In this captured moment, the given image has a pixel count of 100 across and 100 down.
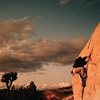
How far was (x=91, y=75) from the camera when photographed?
21.1 m

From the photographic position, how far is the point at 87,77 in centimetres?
2169

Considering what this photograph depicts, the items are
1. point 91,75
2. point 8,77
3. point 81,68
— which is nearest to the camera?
point 91,75

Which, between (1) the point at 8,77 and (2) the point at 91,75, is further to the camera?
(1) the point at 8,77

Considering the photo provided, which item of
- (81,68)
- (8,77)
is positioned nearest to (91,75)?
(81,68)

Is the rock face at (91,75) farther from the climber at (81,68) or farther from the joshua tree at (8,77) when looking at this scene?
the joshua tree at (8,77)

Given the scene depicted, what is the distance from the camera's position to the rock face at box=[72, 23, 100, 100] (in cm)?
2027

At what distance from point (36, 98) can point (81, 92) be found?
52.2 ft

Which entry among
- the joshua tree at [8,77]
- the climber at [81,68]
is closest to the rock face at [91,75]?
the climber at [81,68]

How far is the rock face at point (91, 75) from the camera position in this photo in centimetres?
2027

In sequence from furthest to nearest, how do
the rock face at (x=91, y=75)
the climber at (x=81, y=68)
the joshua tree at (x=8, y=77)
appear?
the joshua tree at (x=8, y=77)
the climber at (x=81, y=68)
the rock face at (x=91, y=75)

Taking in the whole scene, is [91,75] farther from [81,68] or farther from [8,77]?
[8,77]

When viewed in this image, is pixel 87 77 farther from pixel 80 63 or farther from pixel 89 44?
pixel 89 44

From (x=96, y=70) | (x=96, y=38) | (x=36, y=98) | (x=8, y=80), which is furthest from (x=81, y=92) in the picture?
(x=8, y=80)

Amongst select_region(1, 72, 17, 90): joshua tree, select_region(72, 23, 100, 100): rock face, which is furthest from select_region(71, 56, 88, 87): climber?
select_region(1, 72, 17, 90): joshua tree
